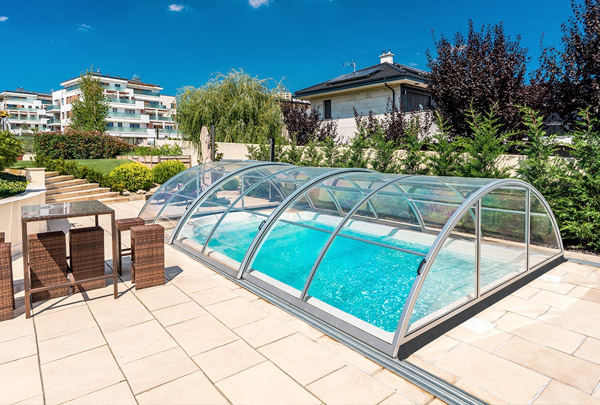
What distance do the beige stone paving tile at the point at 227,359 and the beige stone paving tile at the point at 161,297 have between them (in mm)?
1292

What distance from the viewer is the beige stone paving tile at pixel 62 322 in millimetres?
3660

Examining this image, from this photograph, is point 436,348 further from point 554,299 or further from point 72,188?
point 72,188

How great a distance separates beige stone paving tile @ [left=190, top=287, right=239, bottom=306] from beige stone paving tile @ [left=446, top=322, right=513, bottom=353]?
2586 mm

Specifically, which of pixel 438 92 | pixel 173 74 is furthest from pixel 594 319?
pixel 173 74

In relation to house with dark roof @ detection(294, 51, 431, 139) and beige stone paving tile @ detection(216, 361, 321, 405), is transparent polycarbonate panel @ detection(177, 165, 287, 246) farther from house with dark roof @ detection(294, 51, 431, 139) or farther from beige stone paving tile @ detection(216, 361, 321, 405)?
house with dark roof @ detection(294, 51, 431, 139)

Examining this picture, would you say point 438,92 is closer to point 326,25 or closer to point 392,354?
point 392,354

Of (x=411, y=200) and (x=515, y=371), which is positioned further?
(x=411, y=200)

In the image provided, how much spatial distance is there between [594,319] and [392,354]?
2710mm

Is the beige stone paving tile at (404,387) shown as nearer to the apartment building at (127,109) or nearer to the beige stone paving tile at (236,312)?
the beige stone paving tile at (236,312)

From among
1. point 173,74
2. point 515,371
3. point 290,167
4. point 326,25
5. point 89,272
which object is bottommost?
point 515,371

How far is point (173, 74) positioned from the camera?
126125 mm

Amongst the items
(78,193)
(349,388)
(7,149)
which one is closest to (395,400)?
(349,388)

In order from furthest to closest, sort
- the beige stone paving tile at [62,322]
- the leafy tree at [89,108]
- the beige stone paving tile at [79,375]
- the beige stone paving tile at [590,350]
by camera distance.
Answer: the leafy tree at [89,108] → the beige stone paving tile at [62,322] → the beige stone paving tile at [590,350] → the beige stone paving tile at [79,375]

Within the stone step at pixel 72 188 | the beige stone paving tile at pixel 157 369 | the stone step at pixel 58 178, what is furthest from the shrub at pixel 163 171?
the beige stone paving tile at pixel 157 369
